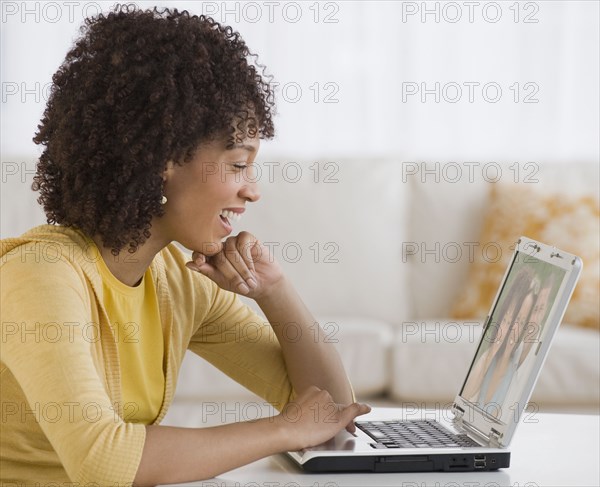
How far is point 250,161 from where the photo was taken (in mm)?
1383

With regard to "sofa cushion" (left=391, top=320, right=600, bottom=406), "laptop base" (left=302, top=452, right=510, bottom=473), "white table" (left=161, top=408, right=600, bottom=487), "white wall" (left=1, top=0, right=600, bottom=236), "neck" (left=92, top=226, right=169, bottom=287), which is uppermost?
"white wall" (left=1, top=0, right=600, bottom=236)

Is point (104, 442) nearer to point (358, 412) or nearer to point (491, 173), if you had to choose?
point (358, 412)

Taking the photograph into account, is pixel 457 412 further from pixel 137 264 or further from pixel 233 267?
pixel 137 264

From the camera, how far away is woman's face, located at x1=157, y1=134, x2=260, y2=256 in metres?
Result: 1.35

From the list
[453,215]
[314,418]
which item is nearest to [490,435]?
[314,418]

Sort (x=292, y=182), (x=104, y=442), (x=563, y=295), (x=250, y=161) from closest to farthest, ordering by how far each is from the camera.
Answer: (x=104, y=442) < (x=563, y=295) < (x=250, y=161) < (x=292, y=182)

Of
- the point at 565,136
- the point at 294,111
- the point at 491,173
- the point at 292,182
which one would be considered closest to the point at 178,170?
the point at 292,182

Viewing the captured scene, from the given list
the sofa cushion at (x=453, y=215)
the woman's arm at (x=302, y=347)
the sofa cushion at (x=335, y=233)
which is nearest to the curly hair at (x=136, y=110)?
the woman's arm at (x=302, y=347)

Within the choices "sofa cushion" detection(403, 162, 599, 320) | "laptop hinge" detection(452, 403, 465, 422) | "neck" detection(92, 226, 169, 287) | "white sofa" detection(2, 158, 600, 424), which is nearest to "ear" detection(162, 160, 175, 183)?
"neck" detection(92, 226, 169, 287)

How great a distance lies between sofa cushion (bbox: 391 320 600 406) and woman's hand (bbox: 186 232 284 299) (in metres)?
1.34

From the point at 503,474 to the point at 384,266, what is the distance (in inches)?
84.1

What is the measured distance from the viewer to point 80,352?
1114 millimetres

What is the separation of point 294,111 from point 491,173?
974mm

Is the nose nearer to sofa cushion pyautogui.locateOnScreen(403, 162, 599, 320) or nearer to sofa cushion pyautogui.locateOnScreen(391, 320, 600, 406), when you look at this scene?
sofa cushion pyautogui.locateOnScreen(391, 320, 600, 406)
